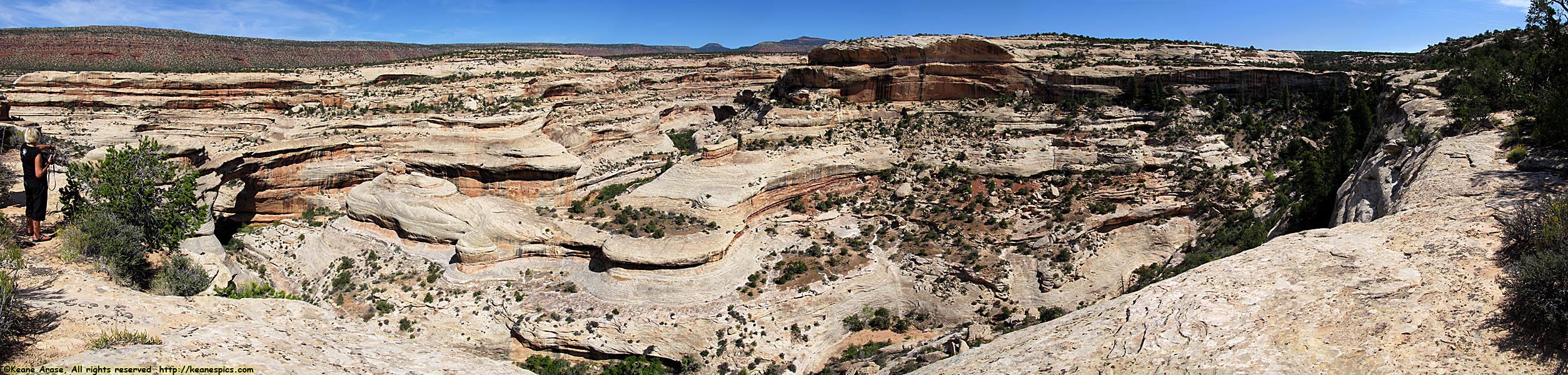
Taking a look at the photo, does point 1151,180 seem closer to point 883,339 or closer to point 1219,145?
point 1219,145

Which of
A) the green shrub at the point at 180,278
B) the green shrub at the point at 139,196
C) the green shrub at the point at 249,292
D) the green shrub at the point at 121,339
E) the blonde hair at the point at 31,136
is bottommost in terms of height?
the green shrub at the point at 249,292

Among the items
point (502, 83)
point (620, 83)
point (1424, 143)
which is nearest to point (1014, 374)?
point (1424, 143)

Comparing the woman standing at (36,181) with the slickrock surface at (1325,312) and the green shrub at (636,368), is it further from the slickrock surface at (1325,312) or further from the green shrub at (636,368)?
the slickrock surface at (1325,312)

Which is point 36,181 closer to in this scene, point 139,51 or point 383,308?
point 383,308

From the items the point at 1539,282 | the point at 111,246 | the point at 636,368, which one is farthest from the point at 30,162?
the point at 1539,282

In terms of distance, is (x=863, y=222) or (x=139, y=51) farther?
(x=139, y=51)

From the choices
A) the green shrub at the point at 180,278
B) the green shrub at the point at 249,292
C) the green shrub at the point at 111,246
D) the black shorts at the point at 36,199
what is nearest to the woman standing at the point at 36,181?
the black shorts at the point at 36,199

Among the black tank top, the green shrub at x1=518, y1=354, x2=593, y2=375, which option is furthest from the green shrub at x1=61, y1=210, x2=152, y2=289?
the green shrub at x1=518, y1=354, x2=593, y2=375

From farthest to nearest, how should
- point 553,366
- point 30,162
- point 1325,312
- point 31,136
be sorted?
1. point 553,366
2. point 30,162
3. point 31,136
4. point 1325,312

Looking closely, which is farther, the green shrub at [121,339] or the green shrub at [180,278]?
the green shrub at [180,278]
